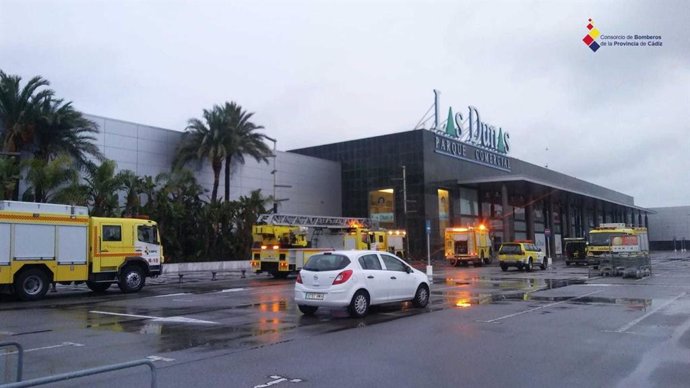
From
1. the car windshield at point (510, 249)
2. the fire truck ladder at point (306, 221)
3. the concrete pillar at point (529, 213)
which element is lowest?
the car windshield at point (510, 249)

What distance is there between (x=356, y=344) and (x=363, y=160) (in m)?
53.3

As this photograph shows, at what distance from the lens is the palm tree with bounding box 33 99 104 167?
3344cm

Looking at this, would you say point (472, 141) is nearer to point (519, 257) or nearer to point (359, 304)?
point (519, 257)

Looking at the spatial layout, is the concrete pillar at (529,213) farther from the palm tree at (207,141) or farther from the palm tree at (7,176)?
the palm tree at (7,176)

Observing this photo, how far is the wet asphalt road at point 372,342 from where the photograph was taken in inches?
302

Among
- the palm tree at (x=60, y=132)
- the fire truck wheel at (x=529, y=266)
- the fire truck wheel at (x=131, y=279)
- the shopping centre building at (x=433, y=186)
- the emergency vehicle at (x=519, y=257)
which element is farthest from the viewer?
the shopping centre building at (x=433, y=186)

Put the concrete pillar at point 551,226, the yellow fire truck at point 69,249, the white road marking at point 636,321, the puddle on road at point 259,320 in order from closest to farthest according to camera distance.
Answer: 1. the puddle on road at point 259,320
2. the white road marking at point 636,321
3. the yellow fire truck at point 69,249
4. the concrete pillar at point 551,226

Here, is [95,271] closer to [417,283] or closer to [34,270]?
[34,270]

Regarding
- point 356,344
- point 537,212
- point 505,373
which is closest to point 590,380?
point 505,373

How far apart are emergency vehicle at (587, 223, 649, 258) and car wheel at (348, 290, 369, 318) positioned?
22.5m

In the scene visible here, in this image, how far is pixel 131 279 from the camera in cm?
2222

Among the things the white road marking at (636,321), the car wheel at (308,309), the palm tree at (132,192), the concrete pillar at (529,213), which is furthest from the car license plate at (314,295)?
the concrete pillar at (529,213)

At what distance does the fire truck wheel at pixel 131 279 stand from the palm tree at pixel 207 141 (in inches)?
804

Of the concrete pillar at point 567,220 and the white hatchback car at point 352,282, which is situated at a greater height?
the concrete pillar at point 567,220
